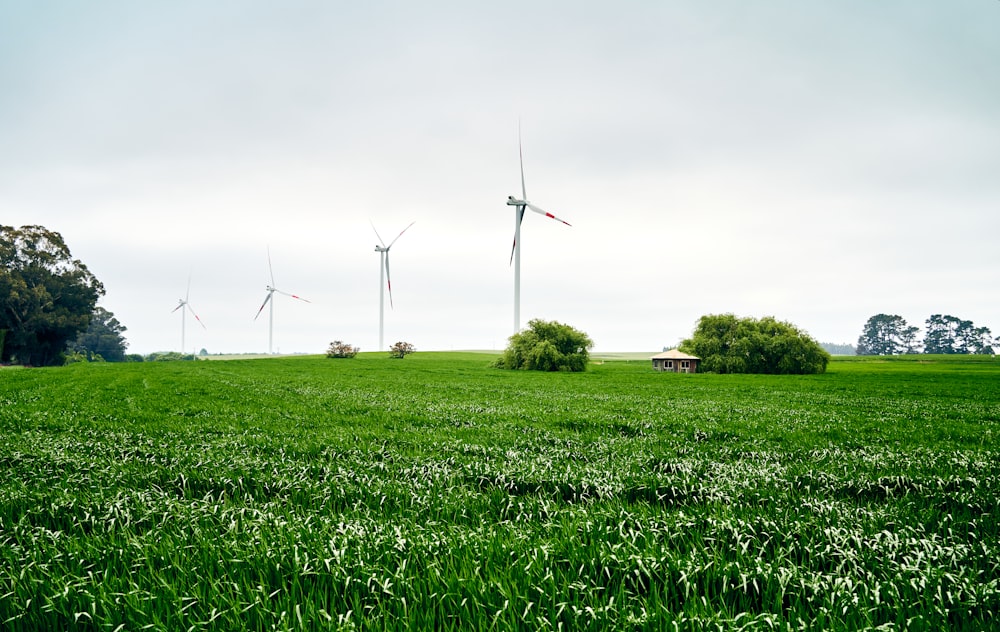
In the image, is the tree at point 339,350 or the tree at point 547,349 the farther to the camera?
the tree at point 339,350

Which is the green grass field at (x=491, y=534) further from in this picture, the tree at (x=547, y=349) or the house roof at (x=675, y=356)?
the house roof at (x=675, y=356)

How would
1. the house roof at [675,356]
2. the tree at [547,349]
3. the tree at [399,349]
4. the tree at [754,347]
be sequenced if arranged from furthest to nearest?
1. the tree at [399,349]
2. the house roof at [675,356]
3. the tree at [547,349]
4. the tree at [754,347]

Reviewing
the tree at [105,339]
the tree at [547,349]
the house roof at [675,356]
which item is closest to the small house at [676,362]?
the house roof at [675,356]

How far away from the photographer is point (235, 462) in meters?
8.98

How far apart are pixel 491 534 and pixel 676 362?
85761 mm

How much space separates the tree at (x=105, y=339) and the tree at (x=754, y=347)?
16030 cm

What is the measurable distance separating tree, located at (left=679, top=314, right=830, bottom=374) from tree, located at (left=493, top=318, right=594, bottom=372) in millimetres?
16463

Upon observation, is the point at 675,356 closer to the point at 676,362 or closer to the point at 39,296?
the point at 676,362

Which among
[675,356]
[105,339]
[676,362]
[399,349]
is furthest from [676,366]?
[105,339]

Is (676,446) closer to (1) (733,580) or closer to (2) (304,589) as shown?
(1) (733,580)

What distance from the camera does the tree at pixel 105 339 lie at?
150 m

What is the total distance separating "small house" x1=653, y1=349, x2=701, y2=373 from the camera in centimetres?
8031

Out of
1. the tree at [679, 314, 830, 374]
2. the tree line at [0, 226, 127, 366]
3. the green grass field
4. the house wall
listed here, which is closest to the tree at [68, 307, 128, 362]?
the tree line at [0, 226, 127, 366]

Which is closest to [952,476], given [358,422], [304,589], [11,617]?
[304,589]
